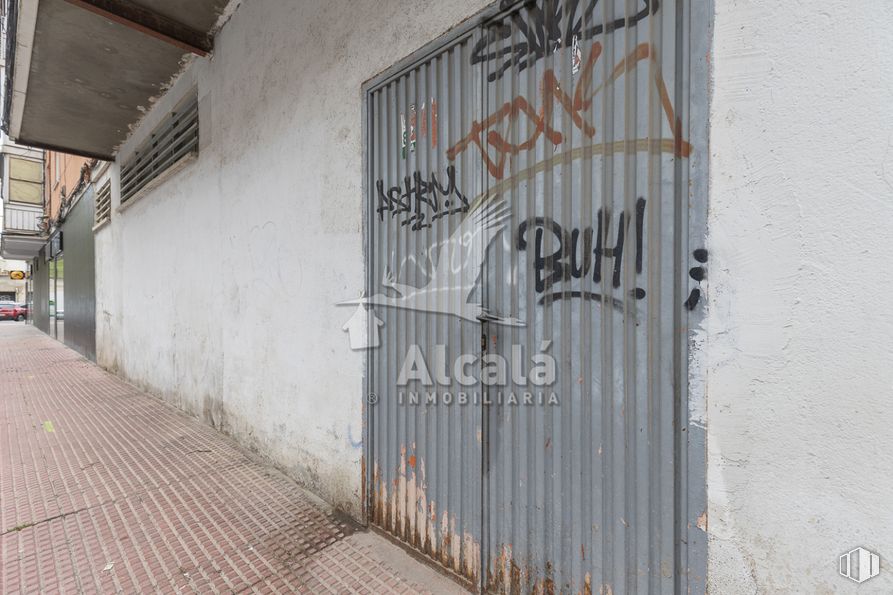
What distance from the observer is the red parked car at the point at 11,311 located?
98.3 feet

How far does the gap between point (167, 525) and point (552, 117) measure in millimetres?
3455

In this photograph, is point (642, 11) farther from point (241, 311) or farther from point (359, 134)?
point (241, 311)

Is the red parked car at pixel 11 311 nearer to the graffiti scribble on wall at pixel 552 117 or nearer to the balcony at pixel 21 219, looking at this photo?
the balcony at pixel 21 219

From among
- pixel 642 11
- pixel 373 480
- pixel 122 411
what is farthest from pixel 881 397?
pixel 122 411

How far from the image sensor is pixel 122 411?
220 inches

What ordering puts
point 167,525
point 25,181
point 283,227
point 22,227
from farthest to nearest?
point 25,181 → point 22,227 → point 283,227 → point 167,525

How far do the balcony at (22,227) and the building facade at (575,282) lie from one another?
1974 centimetres

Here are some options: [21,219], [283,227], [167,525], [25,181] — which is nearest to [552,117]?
[283,227]

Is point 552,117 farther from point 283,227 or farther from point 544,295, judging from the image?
point 283,227

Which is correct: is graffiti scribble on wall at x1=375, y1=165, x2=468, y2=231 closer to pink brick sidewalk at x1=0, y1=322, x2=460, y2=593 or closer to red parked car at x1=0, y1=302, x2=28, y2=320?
pink brick sidewalk at x1=0, y1=322, x2=460, y2=593

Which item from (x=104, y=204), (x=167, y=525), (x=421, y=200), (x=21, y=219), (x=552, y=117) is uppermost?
(x=21, y=219)

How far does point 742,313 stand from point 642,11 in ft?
3.86

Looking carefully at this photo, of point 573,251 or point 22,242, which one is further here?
point 22,242

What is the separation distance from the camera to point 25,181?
18.0 meters
